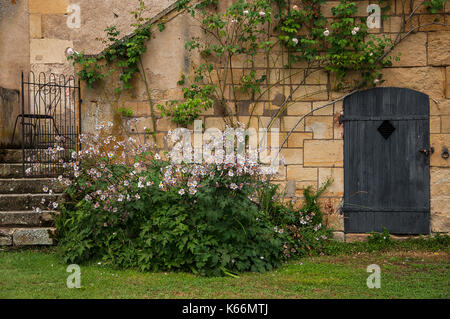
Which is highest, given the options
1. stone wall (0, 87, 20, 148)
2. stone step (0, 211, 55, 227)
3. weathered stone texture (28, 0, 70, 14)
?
weathered stone texture (28, 0, 70, 14)

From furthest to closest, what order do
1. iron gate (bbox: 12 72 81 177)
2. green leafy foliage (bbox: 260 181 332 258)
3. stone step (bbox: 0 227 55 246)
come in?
iron gate (bbox: 12 72 81 177) → green leafy foliage (bbox: 260 181 332 258) → stone step (bbox: 0 227 55 246)

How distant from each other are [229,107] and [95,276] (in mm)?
2797

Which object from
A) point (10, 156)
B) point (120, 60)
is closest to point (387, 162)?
point (120, 60)

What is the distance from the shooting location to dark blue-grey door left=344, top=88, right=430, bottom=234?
5.29 m

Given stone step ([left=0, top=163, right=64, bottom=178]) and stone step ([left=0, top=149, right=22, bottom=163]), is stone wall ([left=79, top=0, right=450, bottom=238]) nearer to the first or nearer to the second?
stone step ([left=0, top=163, right=64, bottom=178])

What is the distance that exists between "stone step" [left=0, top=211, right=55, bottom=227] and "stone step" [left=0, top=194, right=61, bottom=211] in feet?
0.64

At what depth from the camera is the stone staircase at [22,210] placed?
4625 millimetres

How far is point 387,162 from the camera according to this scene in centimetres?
535

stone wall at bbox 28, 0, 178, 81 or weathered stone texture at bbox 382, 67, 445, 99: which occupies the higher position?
stone wall at bbox 28, 0, 178, 81

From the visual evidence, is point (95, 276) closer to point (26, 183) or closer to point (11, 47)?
point (26, 183)

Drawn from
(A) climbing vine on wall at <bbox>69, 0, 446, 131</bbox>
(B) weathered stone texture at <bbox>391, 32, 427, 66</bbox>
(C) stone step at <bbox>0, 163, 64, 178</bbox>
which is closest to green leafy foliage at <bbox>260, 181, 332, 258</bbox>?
(A) climbing vine on wall at <bbox>69, 0, 446, 131</bbox>

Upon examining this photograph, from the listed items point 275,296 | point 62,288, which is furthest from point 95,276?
point 275,296

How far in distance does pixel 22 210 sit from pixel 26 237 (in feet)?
1.59

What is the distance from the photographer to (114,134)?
5586mm
